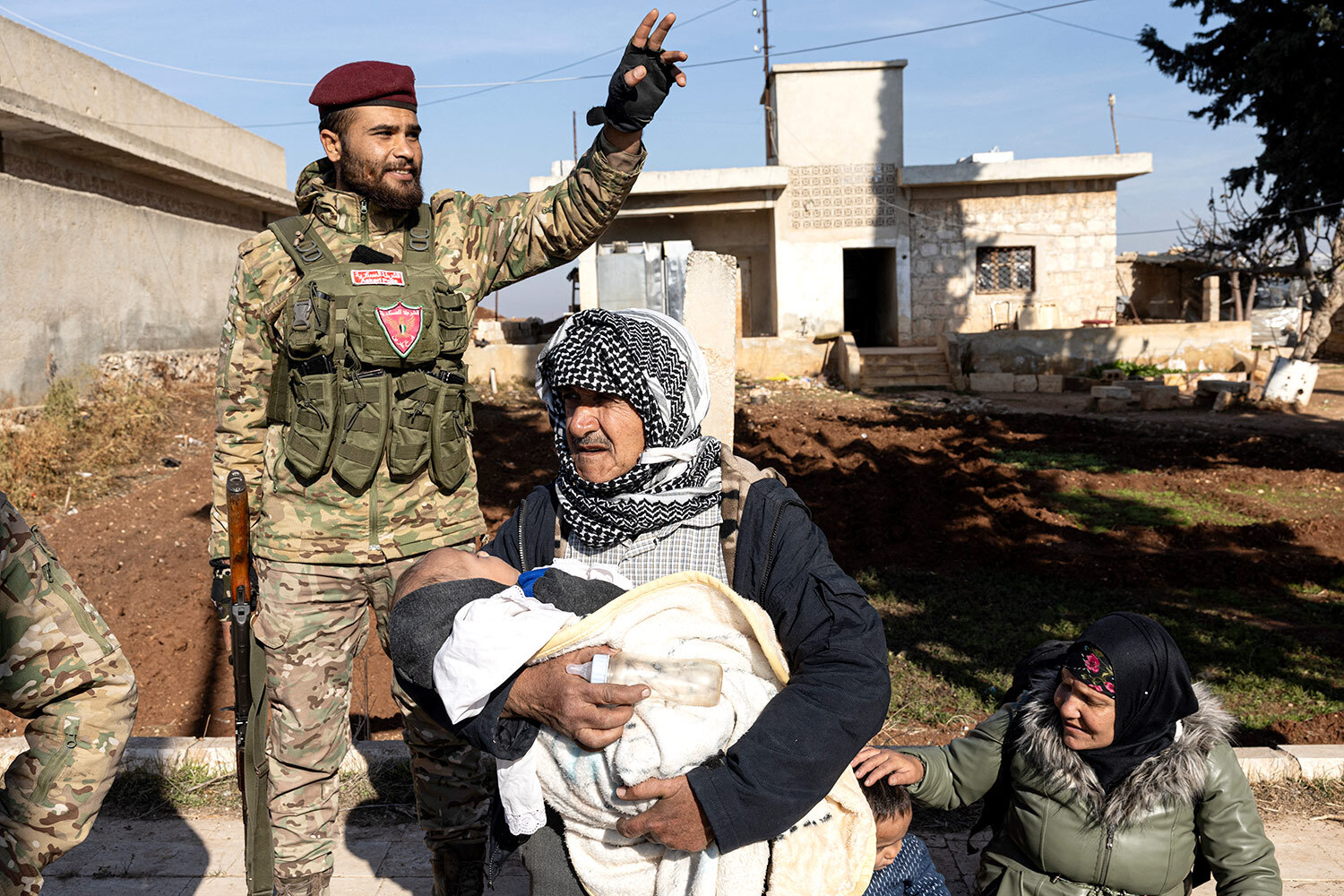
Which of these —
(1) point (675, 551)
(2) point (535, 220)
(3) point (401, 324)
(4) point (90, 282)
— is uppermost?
(4) point (90, 282)

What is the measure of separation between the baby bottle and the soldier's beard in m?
1.70

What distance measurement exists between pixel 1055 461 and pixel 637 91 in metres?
9.57

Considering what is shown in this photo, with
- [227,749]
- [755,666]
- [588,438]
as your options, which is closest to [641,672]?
[755,666]

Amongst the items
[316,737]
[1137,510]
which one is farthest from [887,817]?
[1137,510]

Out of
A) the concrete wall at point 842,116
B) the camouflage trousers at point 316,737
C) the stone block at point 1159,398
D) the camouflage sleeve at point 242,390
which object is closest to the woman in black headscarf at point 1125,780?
the camouflage trousers at point 316,737

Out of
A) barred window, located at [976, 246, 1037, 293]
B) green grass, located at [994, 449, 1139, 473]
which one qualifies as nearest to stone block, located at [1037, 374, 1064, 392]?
barred window, located at [976, 246, 1037, 293]

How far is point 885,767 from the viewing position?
2.27 metres

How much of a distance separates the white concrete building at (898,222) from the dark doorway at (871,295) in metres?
0.49

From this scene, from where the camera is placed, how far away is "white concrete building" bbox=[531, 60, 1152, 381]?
21234mm

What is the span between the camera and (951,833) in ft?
11.5

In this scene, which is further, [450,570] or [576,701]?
[450,570]

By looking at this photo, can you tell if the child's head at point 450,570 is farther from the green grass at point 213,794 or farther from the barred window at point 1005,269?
the barred window at point 1005,269

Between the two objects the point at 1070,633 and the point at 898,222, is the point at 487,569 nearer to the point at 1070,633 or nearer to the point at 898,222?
the point at 1070,633

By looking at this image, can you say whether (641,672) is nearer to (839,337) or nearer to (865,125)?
(839,337)
